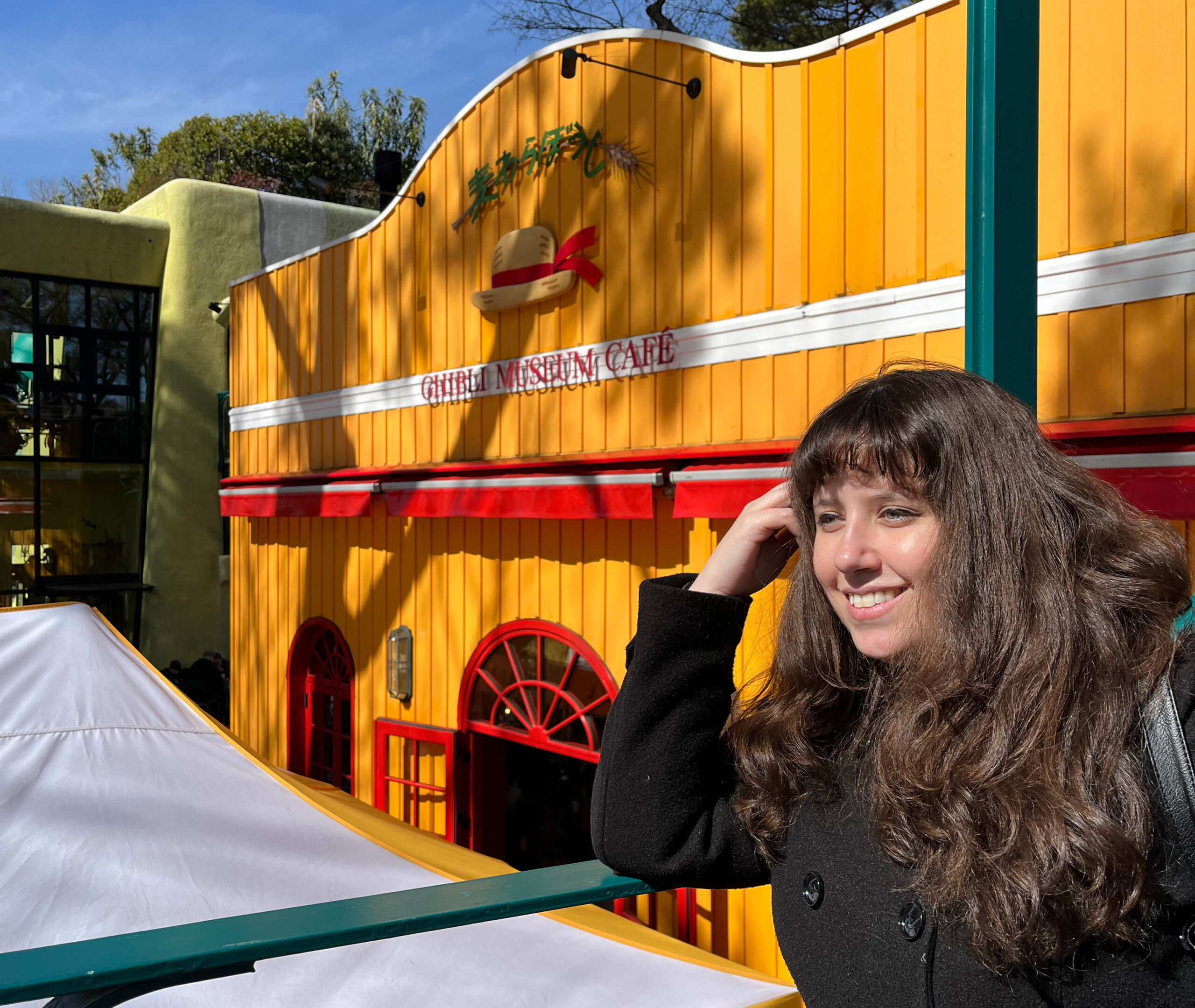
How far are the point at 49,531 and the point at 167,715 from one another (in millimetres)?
12234

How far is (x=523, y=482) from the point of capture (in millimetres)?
6328

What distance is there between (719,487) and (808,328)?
87 cm

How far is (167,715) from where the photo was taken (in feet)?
10.8

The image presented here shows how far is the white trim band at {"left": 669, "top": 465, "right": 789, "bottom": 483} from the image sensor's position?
490 cm

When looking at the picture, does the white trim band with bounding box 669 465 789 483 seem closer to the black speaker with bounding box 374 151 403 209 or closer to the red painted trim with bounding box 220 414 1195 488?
the red painted trim with bounding box 220 414 1195 488

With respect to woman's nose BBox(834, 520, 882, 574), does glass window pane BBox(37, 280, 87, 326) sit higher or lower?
higher

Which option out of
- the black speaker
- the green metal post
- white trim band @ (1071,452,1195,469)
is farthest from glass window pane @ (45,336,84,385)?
the green metal post

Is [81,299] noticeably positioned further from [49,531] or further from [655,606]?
[655,606]

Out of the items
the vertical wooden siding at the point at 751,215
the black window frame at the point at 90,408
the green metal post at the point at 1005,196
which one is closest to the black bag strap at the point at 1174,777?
the green metal post at the point at 1005,196

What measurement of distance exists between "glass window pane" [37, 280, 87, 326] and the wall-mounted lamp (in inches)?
400

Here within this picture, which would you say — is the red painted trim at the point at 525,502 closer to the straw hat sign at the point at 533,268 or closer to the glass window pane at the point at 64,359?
the straw hat sign at the point at 533,268

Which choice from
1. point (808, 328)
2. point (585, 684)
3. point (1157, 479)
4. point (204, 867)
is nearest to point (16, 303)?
point (585, 684)

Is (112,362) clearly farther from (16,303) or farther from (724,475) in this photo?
(724,475)

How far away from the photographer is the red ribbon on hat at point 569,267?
609 cm
